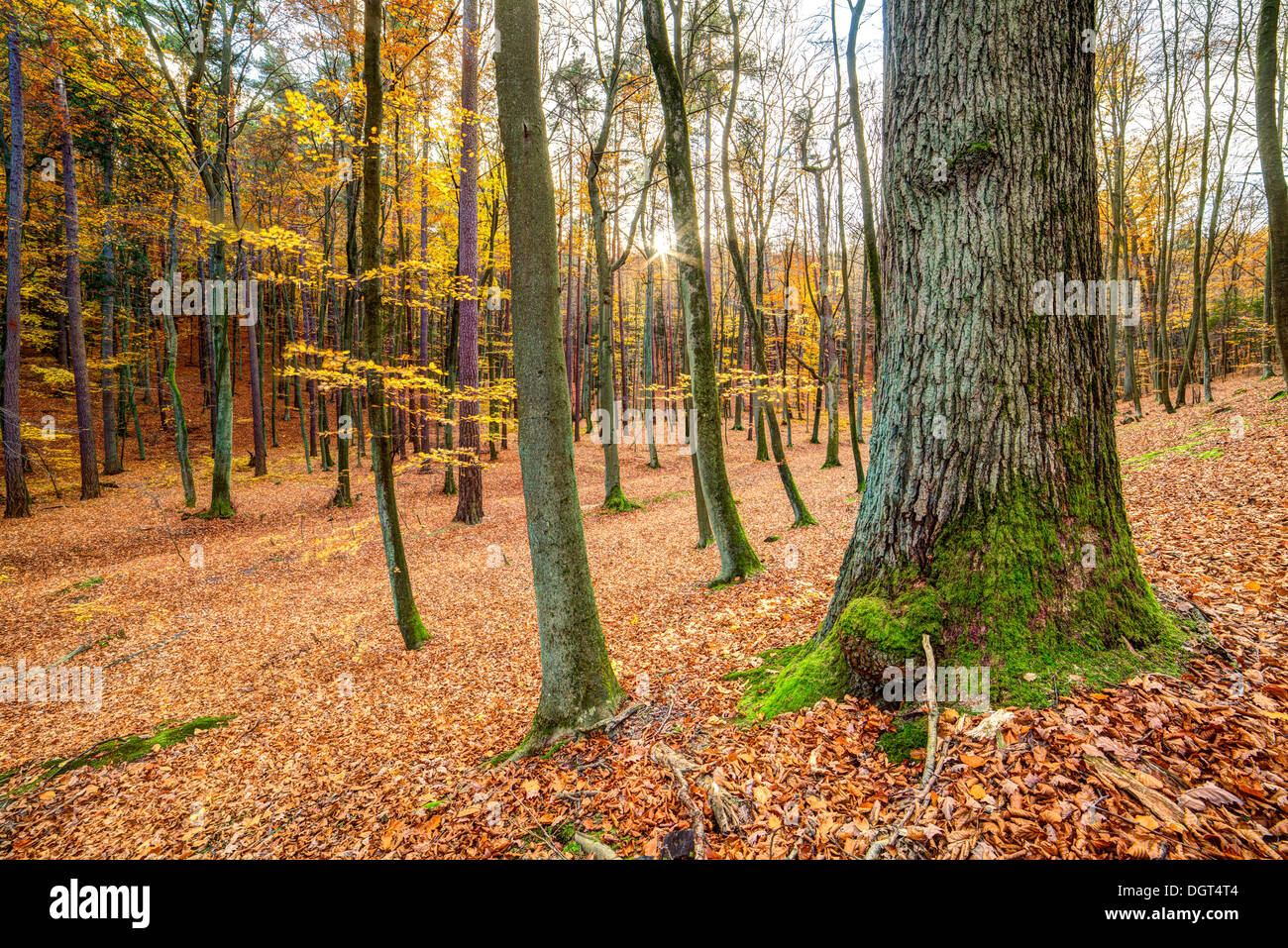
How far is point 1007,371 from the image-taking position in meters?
2.59

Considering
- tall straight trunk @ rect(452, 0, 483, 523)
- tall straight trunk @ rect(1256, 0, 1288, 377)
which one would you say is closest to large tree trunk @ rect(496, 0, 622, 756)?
tall straight trunk @ rect(452, 0, 483, 523)

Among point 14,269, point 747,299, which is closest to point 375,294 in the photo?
point 747,299

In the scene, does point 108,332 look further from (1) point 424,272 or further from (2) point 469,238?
(2) point 469,238

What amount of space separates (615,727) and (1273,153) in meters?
11.3

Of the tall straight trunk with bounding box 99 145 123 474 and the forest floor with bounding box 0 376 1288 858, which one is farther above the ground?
the tall straight trunk with bounding box 99 145 123 474

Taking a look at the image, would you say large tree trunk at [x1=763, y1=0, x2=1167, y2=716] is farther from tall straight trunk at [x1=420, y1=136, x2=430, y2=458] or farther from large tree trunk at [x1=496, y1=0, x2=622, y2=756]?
tall straight trunk at [x1=420, y1=136, x2=430, y2=458]

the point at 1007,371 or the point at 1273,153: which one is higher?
the point at 1273,153

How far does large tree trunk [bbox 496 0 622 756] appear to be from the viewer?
361 centimetres

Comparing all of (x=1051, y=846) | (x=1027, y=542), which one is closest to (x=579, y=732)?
(x=1051, y=846)

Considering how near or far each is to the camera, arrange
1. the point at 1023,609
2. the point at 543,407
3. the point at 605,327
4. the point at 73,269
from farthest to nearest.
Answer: the point at 605,327
the point at 73,269
the point at 543,407
the point at 1023,609

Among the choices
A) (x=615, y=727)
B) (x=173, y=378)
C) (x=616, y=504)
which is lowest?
(x=615, y=727)

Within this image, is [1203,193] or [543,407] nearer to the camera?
[543,407]

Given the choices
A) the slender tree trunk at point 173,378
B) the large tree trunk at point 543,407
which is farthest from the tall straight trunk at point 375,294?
the slender tree trunk at point 173,378

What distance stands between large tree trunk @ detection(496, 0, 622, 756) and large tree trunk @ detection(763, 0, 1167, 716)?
6.68 ft
